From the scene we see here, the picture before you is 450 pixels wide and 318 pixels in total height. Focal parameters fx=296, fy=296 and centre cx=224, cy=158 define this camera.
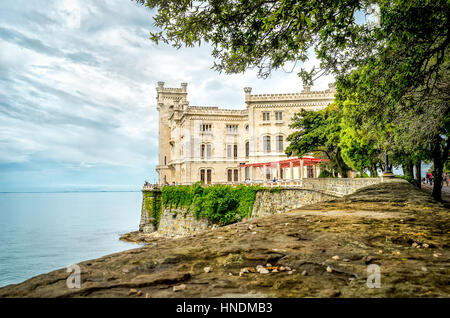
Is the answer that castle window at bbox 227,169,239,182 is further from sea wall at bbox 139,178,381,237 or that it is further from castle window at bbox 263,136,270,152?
sea wall at bbox 139,178,381,237

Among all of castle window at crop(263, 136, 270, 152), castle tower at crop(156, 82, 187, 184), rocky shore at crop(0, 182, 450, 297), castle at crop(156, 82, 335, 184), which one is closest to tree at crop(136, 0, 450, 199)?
rocky shore at crop(0, 182, 450, 297)

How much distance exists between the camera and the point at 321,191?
19.2m

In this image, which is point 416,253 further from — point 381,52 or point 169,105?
point 169,105

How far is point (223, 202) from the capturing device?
993 inches

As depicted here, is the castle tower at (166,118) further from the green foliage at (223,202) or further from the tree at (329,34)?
the tree at (329,34)

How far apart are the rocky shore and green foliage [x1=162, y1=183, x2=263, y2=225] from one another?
69.3 ft

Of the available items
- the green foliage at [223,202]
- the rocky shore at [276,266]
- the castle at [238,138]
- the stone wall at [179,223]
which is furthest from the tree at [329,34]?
the castle at [238,138]

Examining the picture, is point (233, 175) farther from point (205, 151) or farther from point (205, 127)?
point (205, 127)

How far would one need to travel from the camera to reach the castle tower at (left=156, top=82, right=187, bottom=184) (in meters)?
46.2

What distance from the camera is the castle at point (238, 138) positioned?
115 ft

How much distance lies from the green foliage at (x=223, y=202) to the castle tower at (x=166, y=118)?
19794mm

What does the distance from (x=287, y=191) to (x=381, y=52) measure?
17.1 meters

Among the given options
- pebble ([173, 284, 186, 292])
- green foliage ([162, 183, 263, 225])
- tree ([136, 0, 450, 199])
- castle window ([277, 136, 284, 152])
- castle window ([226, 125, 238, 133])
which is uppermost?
castle window ([226, 125, 238, 133])
